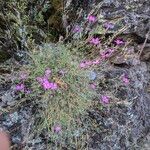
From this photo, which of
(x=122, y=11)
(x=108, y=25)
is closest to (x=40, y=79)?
(x=108, y=25)

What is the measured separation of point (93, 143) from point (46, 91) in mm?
561

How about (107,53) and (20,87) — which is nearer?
(20,87)

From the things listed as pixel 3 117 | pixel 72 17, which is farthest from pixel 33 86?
pixel 72 17

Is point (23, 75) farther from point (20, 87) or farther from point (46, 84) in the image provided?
point (46, 84)

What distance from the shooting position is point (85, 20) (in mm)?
4238

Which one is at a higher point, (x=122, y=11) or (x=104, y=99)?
(x=122, y=11)

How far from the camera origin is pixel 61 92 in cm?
370

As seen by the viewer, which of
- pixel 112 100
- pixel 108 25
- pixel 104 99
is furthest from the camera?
pixel 108 25

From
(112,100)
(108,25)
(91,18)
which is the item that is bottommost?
(112,100)

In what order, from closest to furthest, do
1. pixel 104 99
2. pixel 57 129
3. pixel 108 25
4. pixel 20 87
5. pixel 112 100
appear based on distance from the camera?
pixel 57 129 → pixel 20 87 → pixel 104 99 → pixel 112 100 → pixel 108 25

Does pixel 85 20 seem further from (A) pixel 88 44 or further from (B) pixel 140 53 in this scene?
(B) pixel 140 53

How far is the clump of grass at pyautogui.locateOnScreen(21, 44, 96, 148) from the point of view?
363cm

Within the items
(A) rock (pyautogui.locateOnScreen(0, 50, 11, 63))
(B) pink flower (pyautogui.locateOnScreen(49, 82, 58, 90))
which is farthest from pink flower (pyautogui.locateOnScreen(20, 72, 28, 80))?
(A) rock (pyautogui.locateOnScreen(0, 50, 11, 63))

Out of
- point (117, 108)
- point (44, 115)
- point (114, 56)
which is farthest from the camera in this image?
point (114, 56)
